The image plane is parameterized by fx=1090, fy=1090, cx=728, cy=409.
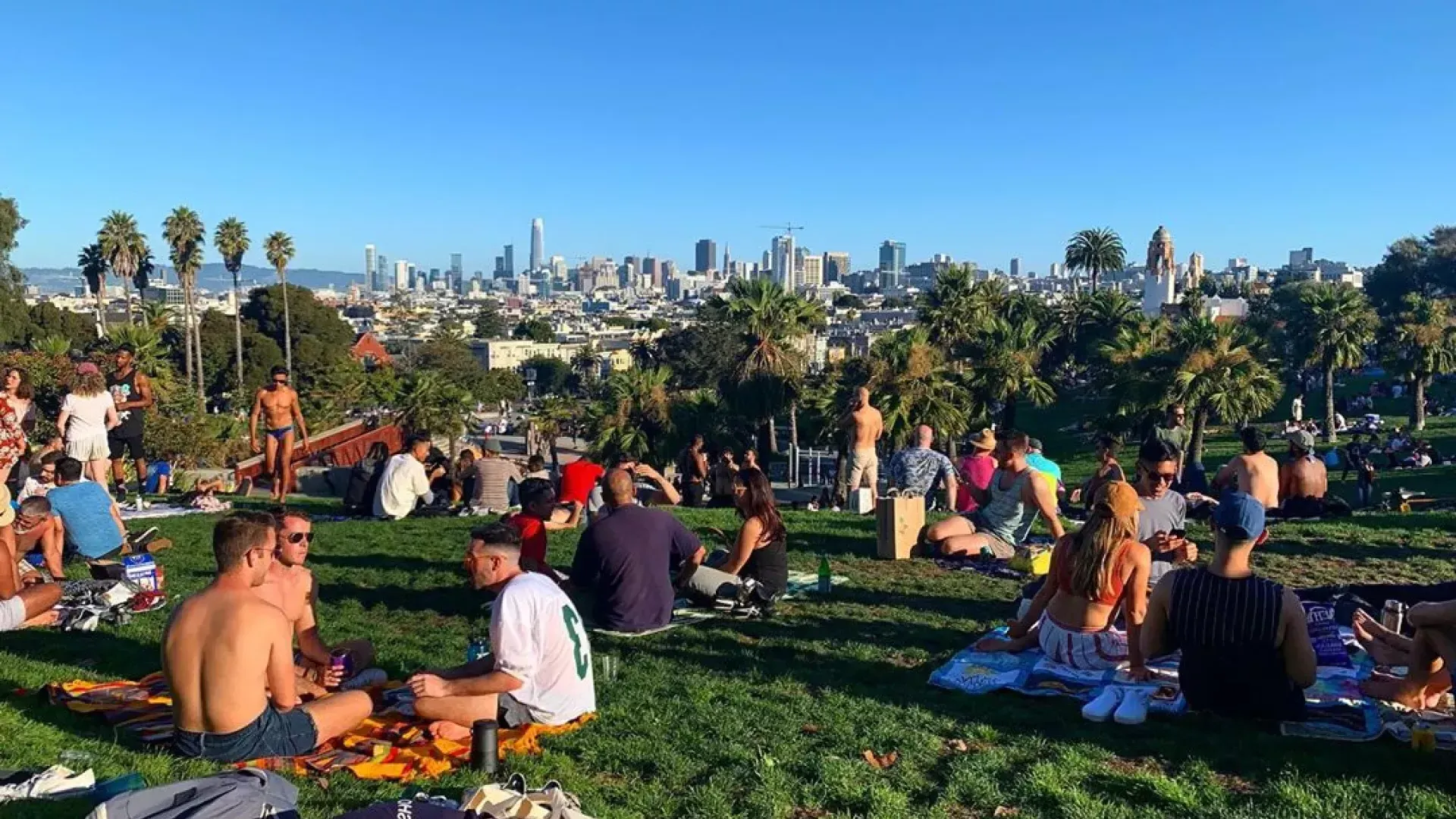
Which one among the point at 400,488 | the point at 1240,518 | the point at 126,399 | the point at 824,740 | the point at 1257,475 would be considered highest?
the point at 126,399

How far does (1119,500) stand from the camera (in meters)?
6.32

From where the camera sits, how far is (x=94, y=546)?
370 inches

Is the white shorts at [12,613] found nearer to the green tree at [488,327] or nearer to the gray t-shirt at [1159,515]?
the gray t-shirt at [1159,515]

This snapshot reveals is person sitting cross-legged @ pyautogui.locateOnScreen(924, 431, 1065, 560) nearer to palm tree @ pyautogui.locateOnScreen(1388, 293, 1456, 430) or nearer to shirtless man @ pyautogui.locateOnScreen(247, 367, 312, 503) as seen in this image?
shirtless man @ pyautogui.locateOnScreen(247, 367, 312, 503)

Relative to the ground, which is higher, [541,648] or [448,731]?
[541,648]

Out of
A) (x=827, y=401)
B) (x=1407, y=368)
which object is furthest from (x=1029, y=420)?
(x=827, y=401)

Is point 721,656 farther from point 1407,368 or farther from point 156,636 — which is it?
point 1407,368

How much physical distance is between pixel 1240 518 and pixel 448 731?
4010 millimetres

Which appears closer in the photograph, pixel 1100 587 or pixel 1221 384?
pixel 1100 587

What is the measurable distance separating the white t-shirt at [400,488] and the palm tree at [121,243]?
202 feet

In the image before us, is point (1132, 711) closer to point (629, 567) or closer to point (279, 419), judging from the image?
point (629, 567)

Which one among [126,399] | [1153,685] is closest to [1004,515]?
[1153,685]

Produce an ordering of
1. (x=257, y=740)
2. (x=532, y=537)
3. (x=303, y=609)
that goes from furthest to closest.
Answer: (x=532, y=537) → (x=303, y=609) → (x=257, y=740)

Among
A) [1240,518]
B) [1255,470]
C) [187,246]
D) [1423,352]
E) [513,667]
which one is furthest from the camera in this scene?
[187,246]
